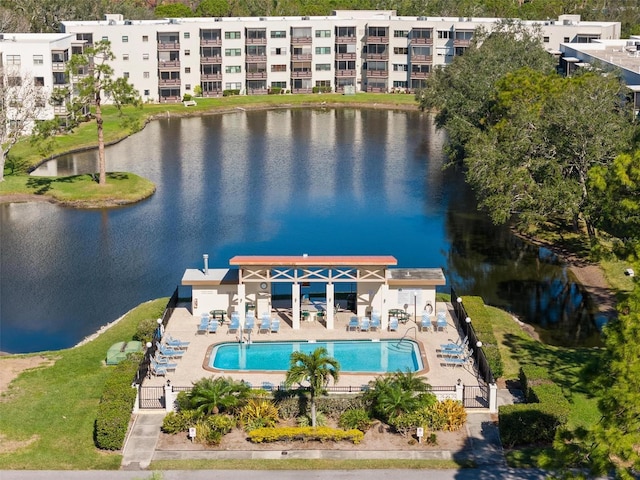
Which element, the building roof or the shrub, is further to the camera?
the building roof

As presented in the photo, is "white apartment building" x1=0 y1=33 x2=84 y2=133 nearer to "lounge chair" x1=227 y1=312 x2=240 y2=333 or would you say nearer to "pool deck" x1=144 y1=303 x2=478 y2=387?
"pool deck" x1=144 y1=303 x2=478 y2=387

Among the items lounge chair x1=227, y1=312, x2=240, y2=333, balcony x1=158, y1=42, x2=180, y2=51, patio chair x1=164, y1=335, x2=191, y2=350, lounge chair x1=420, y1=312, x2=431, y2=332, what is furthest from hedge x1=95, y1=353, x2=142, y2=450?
balcony x1=158, y1=42, x2=180, y2=51

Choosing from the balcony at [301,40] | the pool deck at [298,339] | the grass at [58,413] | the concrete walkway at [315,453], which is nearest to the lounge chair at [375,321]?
the pool deck at [298,339]

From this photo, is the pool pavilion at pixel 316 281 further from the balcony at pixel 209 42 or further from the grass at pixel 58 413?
the balcony at pixel 209 42

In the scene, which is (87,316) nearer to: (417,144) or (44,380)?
(44,380)

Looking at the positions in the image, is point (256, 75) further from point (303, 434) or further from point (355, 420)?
point (303, 434)

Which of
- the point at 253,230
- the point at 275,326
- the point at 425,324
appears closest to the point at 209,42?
the point at 253,230

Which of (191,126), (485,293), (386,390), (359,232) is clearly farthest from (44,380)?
(191,126)
